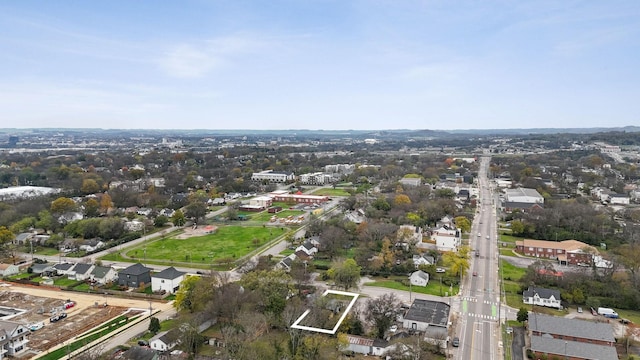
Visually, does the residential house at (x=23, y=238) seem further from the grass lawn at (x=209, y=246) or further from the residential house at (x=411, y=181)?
the residential house at (x=411, y=181)

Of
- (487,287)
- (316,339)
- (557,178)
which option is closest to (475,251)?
(487,287)

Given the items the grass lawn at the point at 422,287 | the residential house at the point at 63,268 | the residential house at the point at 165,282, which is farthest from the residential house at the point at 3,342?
the grass lawn at the point at 422,287

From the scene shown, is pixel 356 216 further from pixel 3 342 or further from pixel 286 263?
pixel 3 342

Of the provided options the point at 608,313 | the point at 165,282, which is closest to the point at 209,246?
the point at 165,282

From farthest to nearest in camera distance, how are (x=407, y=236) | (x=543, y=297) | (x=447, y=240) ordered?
(x=447, y=240)
(x=407, y=236)
(x=543, y=297)

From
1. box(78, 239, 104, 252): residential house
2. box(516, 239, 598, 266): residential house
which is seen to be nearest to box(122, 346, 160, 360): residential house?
box(78, 239, 104, 252): residential house

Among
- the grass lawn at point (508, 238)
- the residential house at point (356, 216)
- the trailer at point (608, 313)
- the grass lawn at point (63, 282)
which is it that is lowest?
the grass lawn at point (63, 282)

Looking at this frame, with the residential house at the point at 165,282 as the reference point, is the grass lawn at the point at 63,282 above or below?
below

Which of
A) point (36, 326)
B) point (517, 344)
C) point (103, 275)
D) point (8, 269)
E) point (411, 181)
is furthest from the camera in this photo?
point (411, 181)
